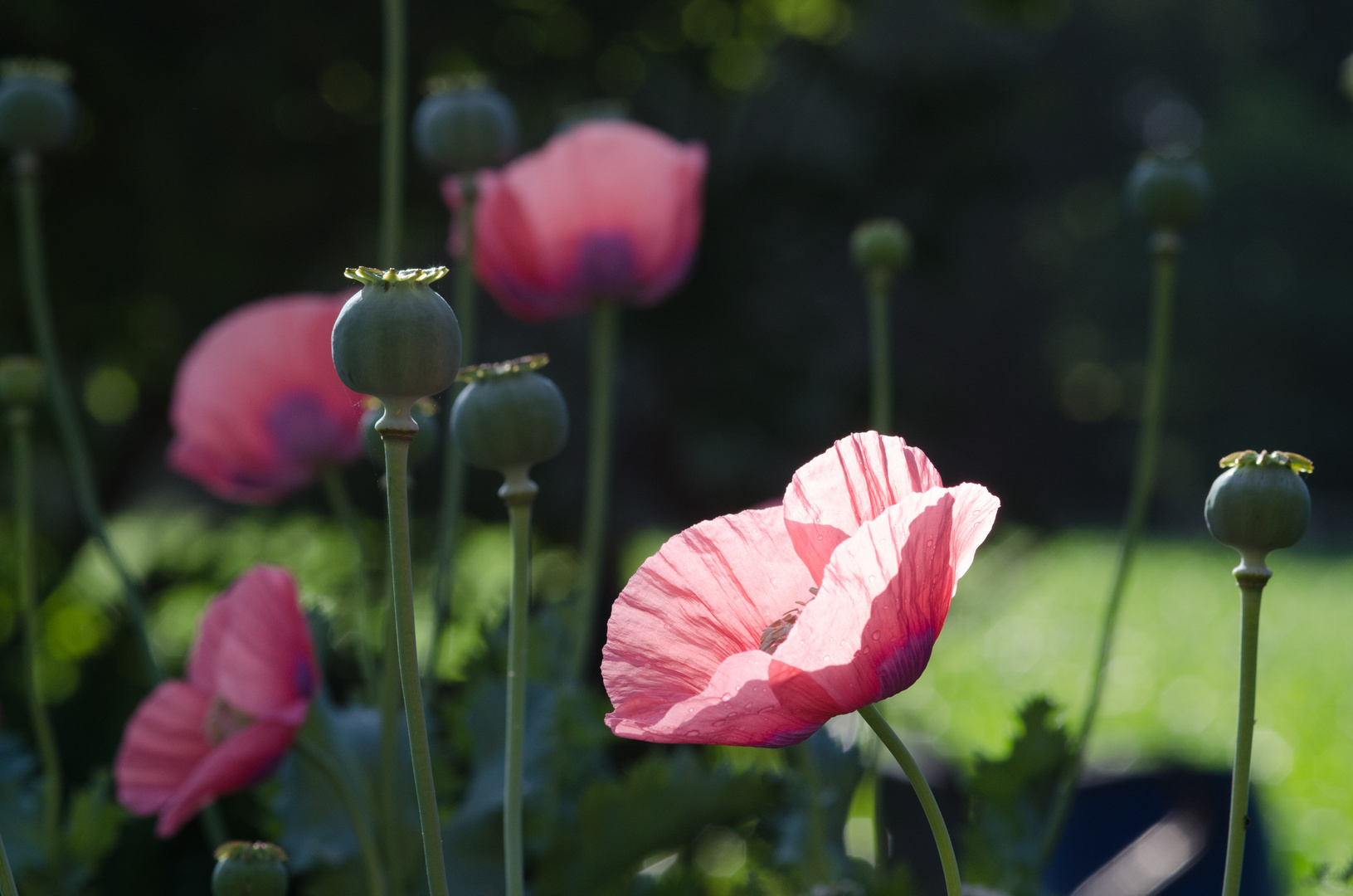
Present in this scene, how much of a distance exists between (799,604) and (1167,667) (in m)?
4.75

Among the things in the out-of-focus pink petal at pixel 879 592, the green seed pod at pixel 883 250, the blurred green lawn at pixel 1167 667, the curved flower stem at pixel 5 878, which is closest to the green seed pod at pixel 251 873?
the curved flower stem at pixel 5 878

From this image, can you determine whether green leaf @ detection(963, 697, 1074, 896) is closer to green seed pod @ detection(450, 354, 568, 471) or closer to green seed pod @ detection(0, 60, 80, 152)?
green seed pod @ detection(450, 354, 568, 471)

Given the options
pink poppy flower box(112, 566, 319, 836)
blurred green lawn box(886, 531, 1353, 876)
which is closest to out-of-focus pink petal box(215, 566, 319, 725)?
pink poppy flower box(112, 566, 319, 836)

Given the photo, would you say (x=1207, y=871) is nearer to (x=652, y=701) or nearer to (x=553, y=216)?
(x=553, y=216)

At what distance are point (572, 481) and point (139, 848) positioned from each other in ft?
8.17

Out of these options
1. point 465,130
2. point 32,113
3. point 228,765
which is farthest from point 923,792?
point 32,113

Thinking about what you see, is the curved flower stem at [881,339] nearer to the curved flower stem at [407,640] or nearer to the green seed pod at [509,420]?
the green seed pod at [509,420]

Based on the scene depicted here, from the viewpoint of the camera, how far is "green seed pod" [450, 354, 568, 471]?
360 mm

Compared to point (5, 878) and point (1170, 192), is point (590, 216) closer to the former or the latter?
point (1170, 192)

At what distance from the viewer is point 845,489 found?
329 mm

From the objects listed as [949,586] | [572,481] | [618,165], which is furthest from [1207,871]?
[572,481]

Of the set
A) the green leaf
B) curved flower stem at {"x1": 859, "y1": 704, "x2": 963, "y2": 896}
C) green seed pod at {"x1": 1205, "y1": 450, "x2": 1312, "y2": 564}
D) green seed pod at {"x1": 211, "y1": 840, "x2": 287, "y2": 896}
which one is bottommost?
the green leaf

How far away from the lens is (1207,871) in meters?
0.94

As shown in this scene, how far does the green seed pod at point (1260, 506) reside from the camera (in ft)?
1.00
